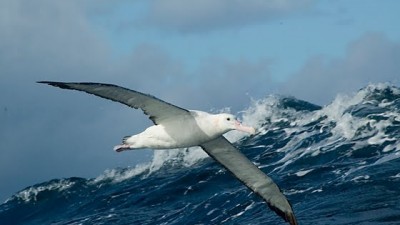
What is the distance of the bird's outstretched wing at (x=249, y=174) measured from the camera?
49.9ft

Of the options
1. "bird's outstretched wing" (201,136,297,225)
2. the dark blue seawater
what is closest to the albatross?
"bird's outstretched wing" (201,136,297,225)

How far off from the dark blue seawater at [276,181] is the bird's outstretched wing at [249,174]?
3248mm

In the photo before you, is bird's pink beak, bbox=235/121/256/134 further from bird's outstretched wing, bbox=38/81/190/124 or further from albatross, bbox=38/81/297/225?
bird's outstretched wing, bbox=38/81/190/124

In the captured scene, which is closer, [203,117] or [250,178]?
[203,117]

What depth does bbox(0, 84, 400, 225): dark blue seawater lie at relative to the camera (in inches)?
818

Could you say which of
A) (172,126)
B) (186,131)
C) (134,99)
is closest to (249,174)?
(186,131)

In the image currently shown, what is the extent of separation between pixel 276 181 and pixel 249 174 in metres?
10.2

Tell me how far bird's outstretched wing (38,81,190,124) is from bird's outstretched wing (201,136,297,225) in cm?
144

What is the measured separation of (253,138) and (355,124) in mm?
5632

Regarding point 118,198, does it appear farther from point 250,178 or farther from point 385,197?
point 250,178

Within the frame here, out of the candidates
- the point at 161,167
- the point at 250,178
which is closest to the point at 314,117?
the point at 161,167

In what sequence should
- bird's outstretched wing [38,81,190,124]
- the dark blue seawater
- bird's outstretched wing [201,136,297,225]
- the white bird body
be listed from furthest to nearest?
the dark blue seawater → bird's outstretched wing [201,136,297,225] → the white bird body → bird's outstretched wing [38,81,190,124]

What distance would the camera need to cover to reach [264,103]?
40.2 meters

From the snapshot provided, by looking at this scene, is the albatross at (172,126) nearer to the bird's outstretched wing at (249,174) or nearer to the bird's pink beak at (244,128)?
the bird's pink beak at (244,128)
